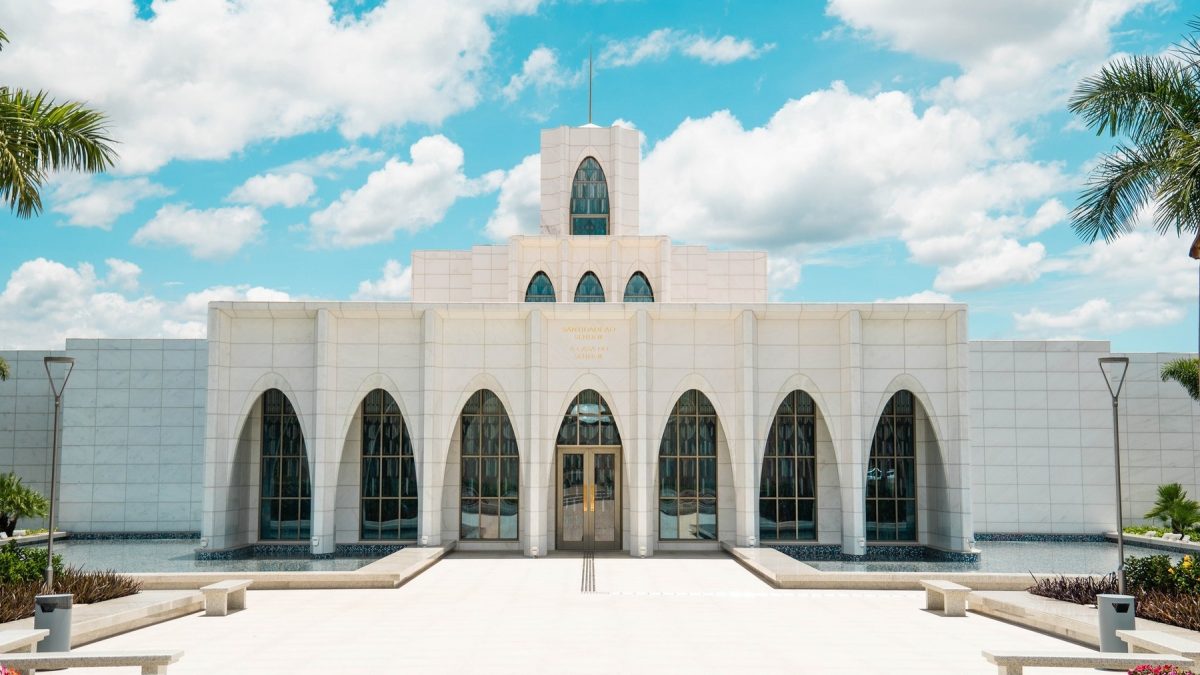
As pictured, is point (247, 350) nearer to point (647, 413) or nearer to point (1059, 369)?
point (647, 413)

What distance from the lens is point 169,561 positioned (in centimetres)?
2088

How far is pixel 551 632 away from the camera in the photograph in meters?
13.0

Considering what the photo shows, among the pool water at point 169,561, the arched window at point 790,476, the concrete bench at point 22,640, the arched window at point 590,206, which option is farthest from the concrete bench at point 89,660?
the arched window at point 590,206

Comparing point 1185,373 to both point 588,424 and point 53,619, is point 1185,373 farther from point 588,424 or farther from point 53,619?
point 53,619

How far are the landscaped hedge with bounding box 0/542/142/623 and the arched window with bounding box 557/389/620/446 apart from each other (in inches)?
417

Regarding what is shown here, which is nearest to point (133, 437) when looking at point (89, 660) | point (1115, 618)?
point (89, 660)

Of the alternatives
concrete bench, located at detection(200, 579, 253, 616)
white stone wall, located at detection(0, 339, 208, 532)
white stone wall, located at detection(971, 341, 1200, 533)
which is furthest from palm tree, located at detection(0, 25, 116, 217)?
white stone wall, located at detection(971, 341, 1200, 533)

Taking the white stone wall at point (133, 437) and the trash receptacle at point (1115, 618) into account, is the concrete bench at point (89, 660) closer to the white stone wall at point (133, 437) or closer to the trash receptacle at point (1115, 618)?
the trash receptacle at point (1115, 618)

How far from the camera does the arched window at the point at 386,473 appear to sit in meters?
23.7

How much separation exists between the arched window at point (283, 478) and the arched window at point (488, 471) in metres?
4.29

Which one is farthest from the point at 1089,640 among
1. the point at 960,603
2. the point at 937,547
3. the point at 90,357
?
the point at 90,357

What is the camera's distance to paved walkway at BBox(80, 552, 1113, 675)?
11.1 meters

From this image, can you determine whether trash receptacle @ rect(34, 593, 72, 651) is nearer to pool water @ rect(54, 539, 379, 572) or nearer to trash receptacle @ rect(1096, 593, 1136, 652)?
pool water @ rect(54, 539, 379, 572)

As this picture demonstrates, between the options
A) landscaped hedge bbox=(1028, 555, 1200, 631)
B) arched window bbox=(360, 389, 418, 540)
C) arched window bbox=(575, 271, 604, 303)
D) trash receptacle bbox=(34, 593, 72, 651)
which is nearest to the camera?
trash receptacle bbox=(34, 593, 72, 651)
